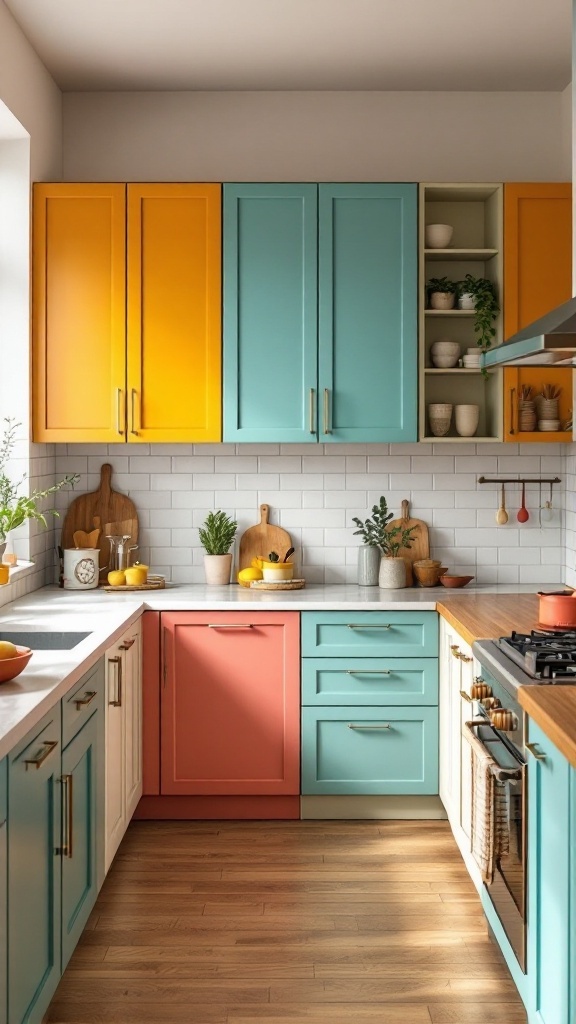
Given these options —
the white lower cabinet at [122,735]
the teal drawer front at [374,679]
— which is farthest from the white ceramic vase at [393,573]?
the white lower cabinet at [122,735]

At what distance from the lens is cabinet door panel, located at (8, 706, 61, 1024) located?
84.7 inches

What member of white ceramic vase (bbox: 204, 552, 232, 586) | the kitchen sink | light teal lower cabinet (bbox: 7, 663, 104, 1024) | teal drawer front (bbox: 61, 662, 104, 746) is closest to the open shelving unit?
white ceramic vase (bbox: 204, 552, 232, 586)

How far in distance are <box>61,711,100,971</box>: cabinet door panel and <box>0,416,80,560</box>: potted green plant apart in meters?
1.02

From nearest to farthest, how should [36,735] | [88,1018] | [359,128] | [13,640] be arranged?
[36,735] < [88,1018] < [13,640] < [359,128]

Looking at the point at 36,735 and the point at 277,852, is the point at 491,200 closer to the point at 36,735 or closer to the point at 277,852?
the point at 277,852

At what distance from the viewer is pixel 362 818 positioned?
420cm

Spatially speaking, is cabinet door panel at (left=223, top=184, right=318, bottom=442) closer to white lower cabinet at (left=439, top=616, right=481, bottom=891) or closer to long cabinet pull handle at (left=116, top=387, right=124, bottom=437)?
long cabinet pull handle at (left=116, top=387, right=124, bottom=437)

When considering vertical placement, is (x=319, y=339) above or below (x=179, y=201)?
below

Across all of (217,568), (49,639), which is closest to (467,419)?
(217,568)

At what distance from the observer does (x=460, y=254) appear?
4.36 metres

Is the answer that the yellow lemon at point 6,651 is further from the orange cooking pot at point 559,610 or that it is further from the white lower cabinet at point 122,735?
the orange cooking pot at point 559,610

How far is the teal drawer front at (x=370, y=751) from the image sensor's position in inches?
162

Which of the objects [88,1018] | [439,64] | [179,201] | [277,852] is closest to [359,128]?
[439,64]

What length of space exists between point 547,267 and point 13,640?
8.63ft
